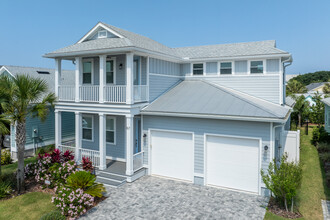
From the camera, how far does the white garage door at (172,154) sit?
1077 cm

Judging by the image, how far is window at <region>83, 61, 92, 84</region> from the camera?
44.6 ft

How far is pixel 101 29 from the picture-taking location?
1283 cm

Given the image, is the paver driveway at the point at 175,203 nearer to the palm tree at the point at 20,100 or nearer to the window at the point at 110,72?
the palm tree at the point at 20,100

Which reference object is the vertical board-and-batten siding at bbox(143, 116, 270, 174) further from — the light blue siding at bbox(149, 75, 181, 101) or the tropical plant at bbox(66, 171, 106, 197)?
the tropical plant at bbox(66, 171, 106, 197)

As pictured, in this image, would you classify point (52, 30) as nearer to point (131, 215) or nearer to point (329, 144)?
point (131, 215)

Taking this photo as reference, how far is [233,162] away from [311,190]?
137 inches

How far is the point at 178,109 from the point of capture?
10766 mm

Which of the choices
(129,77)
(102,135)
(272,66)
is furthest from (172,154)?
(272,66)

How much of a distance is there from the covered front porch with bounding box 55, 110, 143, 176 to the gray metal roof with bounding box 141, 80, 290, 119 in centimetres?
185

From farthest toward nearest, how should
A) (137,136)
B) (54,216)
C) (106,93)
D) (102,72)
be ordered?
(137,136), (106,93), (102,72), (54,216)

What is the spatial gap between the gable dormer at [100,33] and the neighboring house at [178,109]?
0.18 feet

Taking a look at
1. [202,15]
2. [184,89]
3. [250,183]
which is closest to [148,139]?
[184,89]

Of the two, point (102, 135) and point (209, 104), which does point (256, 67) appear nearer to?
point (209, 104)

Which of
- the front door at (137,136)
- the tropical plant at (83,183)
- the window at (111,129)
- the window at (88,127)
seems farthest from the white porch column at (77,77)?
the tropical plant at (83,183)
